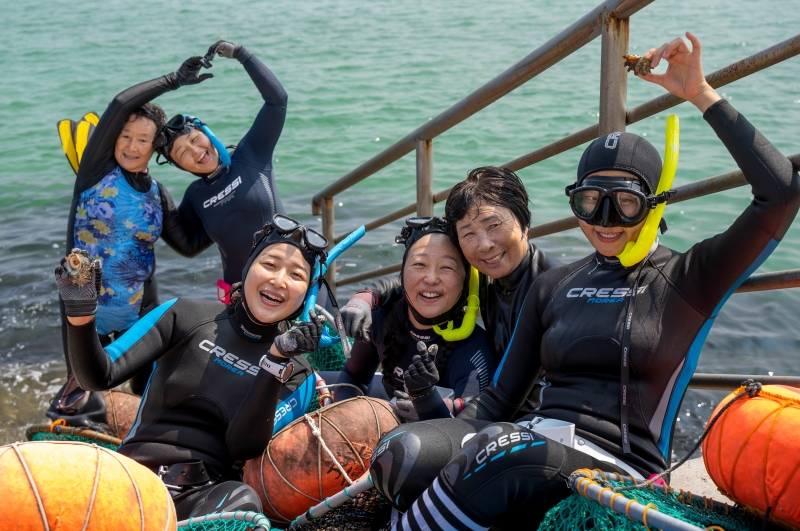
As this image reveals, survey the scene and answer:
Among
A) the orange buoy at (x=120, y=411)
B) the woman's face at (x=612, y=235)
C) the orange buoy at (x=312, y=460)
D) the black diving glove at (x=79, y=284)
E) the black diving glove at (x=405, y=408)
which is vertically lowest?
the orange buoy at (x=120, y=411)

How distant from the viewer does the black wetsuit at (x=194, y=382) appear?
2.69 m

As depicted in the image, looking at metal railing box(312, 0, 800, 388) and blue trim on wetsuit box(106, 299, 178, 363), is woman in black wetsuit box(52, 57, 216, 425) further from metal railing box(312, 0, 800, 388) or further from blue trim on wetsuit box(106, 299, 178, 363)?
metal railing box(312, 0, 800, 388)

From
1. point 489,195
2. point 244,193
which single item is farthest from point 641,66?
point 244,193

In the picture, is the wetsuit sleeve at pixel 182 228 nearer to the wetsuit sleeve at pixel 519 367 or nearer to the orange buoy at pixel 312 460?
the orange buoy at pixel 312 460

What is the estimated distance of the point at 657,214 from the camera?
2.35 m

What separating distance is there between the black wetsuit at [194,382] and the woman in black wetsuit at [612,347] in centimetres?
65

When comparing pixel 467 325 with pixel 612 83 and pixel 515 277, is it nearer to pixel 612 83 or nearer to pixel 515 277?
pixel 515 277

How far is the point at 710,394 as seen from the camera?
5.18 meters

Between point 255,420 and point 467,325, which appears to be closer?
point 255,420

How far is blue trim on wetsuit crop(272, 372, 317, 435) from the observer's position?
3.04 m

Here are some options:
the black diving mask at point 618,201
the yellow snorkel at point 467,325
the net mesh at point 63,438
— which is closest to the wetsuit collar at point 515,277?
the yellow snorkel at point 467,325

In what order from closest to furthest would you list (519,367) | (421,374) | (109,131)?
(421,374), (519,367), (109,131)

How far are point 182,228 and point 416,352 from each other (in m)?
1.85

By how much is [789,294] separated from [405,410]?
192 inches
